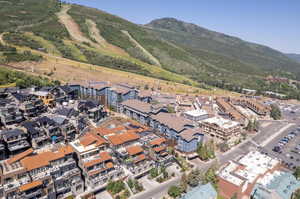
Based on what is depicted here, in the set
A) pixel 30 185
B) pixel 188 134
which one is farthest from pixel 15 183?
pixel 188 134

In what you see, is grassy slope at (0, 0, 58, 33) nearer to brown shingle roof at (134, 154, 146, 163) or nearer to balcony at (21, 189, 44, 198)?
brown shingle roof at (134, 154, 146, 163)

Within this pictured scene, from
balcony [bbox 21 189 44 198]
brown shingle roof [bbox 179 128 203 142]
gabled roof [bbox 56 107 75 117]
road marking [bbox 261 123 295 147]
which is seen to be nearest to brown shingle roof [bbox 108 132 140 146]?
brown shingle roof [bbox 179 128 203 142]

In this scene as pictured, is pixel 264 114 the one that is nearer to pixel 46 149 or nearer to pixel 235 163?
pixel 235 163

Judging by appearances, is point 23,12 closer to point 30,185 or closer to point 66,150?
point 66,150

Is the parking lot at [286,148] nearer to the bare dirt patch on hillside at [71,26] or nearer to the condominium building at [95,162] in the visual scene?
the condominium building at [95,162]

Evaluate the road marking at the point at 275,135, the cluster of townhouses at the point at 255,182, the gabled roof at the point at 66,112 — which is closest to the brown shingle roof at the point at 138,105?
the gabled roof at the point at 66,112

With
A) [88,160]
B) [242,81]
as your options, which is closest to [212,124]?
[88,160]
